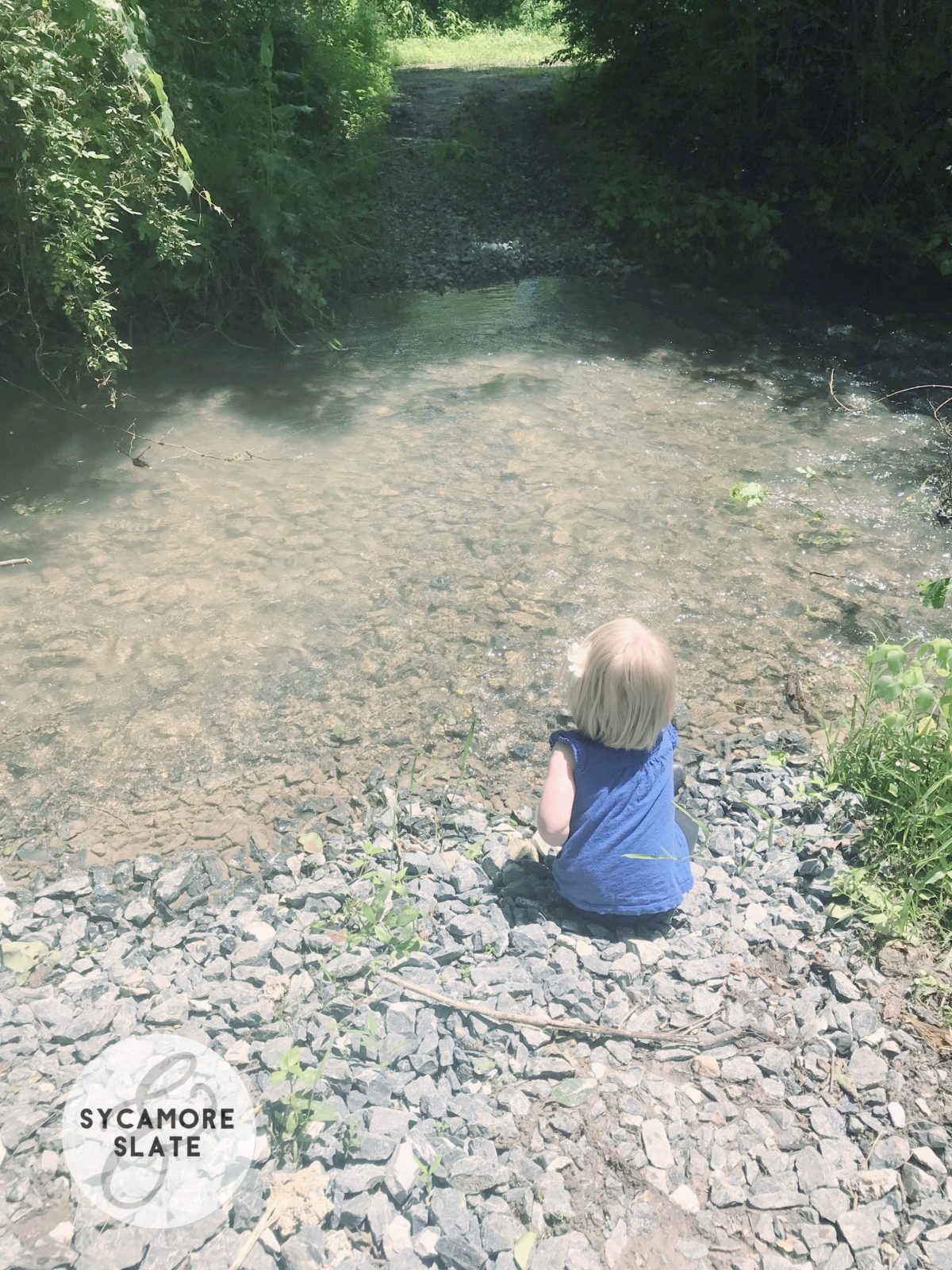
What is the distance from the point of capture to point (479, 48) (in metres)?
19.4

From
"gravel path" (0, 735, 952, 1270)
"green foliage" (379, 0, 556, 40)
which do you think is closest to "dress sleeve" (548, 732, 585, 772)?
"gravel path" (0, 735, 952, 1270)

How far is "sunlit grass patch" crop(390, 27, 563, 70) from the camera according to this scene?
56.1 feet

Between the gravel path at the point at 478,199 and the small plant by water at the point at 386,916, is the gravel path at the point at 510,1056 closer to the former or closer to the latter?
the small plant by water at the point at 386,916

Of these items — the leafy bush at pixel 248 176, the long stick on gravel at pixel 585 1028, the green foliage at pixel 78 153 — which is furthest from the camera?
the leafy bush at pixel 248 176

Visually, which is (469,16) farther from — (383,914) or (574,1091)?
(574,1091)

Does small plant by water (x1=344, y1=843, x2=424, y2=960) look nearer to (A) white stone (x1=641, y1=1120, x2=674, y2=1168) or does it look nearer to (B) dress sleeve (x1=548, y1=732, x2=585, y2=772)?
(B) dress sleeve (x1=548, y1=732, x2=585, y2=772)

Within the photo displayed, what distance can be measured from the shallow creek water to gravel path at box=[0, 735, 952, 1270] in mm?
846

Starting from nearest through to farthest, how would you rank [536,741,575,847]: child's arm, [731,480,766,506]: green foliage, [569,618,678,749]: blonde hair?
[569,618,678,749]: blonde hair < [536,741,575,847]: child's arm < [731,480,766,506]: green foliage

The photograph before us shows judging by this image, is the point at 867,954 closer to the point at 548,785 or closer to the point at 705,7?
the point at 548,785

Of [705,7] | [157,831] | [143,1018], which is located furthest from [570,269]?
[143,1018]

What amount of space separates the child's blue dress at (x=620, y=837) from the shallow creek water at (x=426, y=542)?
94cm

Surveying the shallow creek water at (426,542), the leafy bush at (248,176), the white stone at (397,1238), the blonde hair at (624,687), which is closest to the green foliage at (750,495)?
the shallow creek water at (426,542)

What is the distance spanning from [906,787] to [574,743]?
1.08 metres

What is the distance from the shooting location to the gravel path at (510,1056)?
80.3 inches
